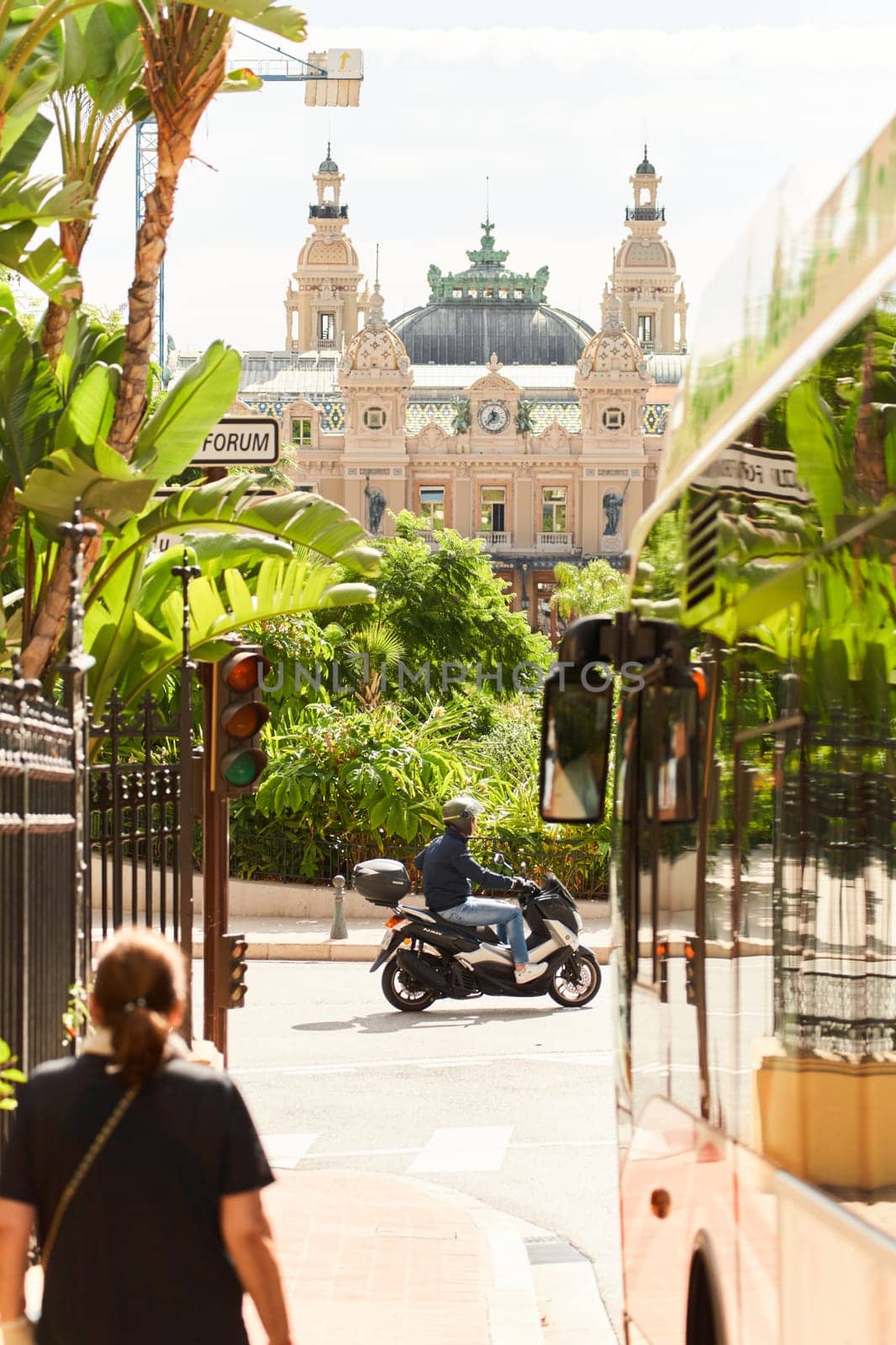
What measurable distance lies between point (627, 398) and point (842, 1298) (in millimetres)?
90095

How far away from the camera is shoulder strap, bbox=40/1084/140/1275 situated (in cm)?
353

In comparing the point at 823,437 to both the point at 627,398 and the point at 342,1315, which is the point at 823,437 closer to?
the point at 342,1315

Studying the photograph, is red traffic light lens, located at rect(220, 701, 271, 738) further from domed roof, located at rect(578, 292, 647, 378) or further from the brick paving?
domed roof, located at rect(578, 292, 647, 378)

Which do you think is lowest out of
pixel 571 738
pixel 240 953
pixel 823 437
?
pixel 240 953

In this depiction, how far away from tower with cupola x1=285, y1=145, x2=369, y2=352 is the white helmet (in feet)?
354

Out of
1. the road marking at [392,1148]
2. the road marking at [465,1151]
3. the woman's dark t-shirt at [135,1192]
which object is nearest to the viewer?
the woman's dark t-shirt at [135,1192]

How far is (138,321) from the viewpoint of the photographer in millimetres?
10938

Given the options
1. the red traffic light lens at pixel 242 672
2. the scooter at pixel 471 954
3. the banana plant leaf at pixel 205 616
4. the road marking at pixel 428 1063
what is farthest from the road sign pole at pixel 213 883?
the scooter at pixel 471 954

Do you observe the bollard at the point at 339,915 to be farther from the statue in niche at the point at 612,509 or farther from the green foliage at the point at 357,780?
the statue in niche at the point at 612,509

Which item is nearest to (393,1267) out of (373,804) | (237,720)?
(237,720)

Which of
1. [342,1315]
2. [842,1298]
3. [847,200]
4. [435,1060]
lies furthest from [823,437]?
[435,1060]

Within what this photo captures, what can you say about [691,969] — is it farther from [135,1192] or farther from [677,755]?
[135,1192]

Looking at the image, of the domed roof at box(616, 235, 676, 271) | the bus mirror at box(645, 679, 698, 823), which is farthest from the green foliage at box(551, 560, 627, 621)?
the domed roof at box(616, 235, 676, 271)

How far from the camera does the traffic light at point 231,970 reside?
979cm
